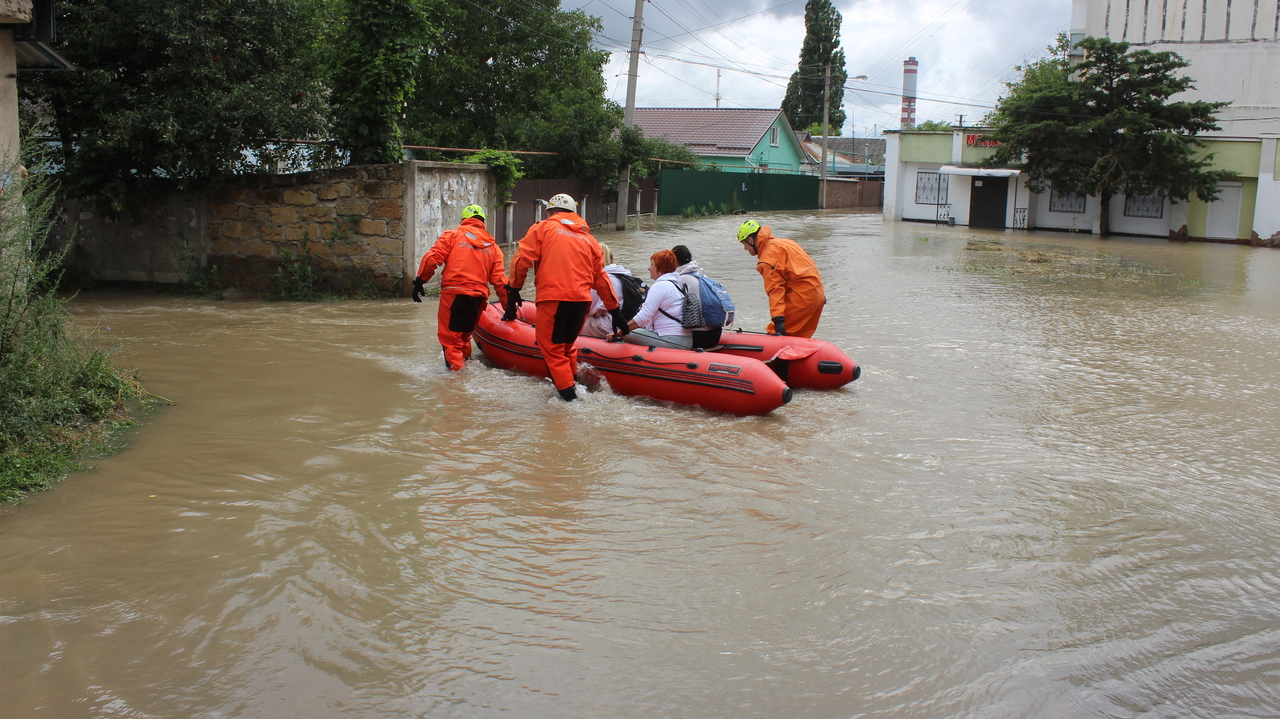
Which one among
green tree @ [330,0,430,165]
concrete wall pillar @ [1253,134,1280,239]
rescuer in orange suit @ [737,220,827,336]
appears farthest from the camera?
concrete wall pillar @ [1253,134,1280,239]

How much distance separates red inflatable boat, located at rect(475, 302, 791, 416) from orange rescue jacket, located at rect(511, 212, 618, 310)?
658mm

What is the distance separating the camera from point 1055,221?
3194 cm

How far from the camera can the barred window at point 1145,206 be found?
2905cm

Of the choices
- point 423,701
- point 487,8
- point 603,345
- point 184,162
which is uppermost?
point 487,8

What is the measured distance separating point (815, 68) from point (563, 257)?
190 ft

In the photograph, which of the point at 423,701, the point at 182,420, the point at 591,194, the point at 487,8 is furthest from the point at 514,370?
the point at 487,8

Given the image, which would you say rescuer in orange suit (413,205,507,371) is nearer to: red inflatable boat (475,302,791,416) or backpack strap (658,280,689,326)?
red inflatable boat (475,302,791,416)

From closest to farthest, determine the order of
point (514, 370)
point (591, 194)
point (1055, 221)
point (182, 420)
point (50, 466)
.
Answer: point (50, 466)
point (182, 420)
point (514, 370)
point (591, 194)
point (1055, 221)

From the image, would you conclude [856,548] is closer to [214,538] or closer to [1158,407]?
[214,538]

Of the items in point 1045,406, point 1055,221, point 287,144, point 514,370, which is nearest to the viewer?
point 1045,406

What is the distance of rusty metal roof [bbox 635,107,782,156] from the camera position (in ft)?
159

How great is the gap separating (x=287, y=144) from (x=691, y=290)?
6721mm

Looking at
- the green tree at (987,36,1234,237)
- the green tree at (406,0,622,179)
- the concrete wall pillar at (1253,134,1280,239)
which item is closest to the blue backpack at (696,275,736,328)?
the green tree at (406,0,622,179)

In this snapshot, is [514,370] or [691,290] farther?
[514,370]
